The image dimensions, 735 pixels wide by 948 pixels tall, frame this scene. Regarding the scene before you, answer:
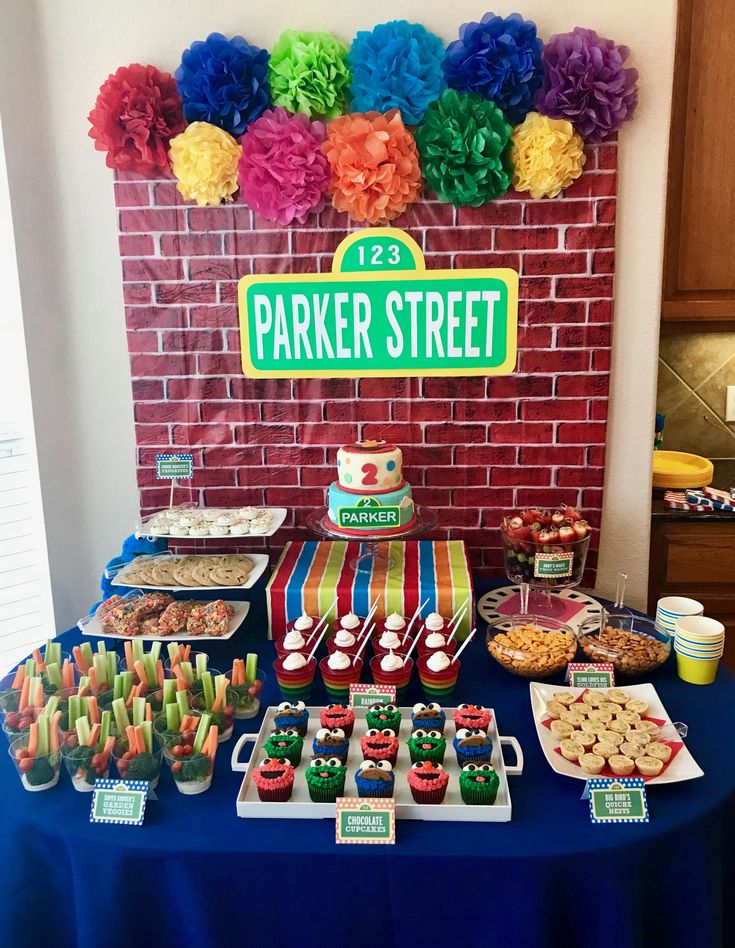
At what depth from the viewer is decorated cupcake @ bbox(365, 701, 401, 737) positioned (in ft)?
5.14

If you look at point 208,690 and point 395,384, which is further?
point 395,384

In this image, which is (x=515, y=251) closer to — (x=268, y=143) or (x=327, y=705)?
(x=268, y=143)

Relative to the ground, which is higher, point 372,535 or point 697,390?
point 697,390

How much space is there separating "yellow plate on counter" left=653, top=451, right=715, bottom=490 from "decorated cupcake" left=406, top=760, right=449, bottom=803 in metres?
1.46

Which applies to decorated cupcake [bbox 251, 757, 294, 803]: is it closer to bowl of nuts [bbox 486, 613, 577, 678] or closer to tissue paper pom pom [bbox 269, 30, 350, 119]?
bowl of nuts [bbox 486, 613, 577, 678]

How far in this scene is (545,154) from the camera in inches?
79.1

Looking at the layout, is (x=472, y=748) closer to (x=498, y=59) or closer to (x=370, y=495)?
(x=370, y=495)

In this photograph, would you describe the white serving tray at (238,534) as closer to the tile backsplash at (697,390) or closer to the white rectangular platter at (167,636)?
the white rectangular platter at (167,636)

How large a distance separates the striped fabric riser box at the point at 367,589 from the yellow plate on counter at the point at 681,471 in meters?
0.81

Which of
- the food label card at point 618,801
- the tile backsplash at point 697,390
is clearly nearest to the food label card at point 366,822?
the food label card at point 618,801

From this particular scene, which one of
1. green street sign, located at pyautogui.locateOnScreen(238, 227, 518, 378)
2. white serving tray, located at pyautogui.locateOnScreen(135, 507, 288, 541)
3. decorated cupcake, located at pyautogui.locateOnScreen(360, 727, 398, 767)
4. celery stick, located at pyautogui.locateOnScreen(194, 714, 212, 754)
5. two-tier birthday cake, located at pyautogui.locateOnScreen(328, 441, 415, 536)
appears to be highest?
green street sign, located at pyautogui.locateOnScreen(238, 227, 518, 378)

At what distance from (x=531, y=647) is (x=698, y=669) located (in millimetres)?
362

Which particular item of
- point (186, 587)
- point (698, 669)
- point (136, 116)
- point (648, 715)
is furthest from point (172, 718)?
point (136, 116)

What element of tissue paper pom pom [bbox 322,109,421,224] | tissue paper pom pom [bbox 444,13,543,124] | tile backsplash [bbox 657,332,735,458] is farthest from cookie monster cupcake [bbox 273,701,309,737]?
tile backsplash [bbox 657,332,735,458]
